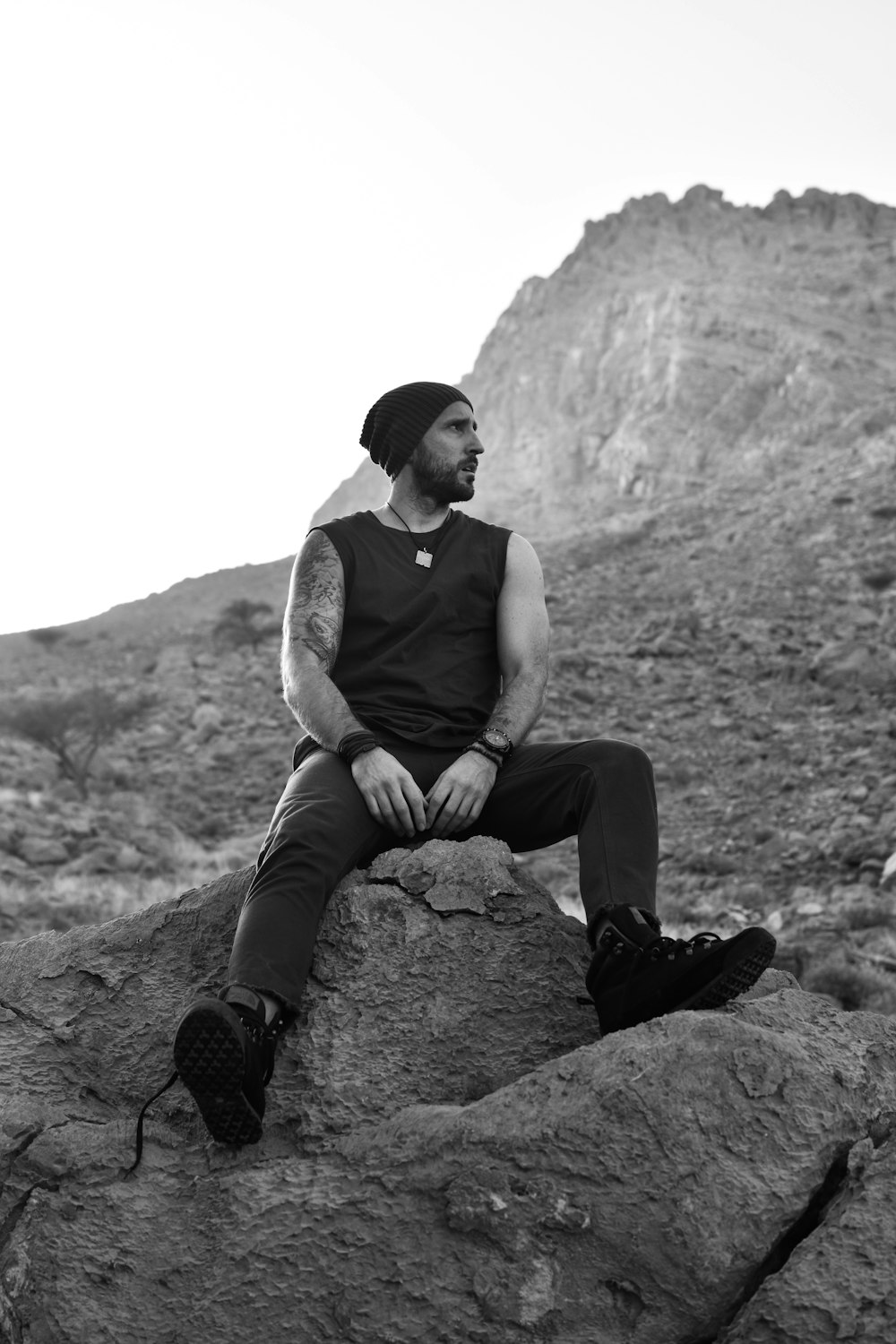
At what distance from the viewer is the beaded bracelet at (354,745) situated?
3.15m

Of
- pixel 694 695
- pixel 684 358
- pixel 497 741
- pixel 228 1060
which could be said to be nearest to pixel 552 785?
pixel 497 741

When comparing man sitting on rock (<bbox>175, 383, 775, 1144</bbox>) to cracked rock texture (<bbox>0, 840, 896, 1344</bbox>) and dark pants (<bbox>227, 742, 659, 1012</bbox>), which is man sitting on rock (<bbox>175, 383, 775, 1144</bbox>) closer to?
dark pants (<bbox>227, 742, 659, 1012</bbox>)

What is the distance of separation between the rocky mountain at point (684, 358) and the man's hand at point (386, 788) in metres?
31.8

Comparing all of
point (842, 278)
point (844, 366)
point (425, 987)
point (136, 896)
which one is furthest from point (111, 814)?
Result: point (842, 278)

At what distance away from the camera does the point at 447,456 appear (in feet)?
12.1

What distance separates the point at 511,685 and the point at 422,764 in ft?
1.28

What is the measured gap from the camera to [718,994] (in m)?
2.59

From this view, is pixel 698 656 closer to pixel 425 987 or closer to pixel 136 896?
pixel 136 896

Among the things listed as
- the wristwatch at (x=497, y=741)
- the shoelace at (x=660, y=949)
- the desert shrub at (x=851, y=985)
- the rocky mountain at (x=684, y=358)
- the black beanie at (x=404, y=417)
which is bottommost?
the desert shrub at (x=851, y=985)

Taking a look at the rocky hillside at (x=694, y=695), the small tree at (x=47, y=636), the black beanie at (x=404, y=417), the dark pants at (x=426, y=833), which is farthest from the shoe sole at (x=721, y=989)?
the small tree at (x=47, y=636)

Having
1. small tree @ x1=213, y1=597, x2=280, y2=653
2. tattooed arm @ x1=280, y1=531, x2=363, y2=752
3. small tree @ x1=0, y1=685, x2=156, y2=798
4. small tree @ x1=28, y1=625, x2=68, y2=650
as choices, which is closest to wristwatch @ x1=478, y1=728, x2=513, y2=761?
tattooed arm @ x1=280, y1=531, x2=363, y2=752

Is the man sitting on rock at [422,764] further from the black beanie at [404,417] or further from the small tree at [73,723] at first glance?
the small tree at [73,723]

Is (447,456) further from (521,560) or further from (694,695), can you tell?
(694,695)

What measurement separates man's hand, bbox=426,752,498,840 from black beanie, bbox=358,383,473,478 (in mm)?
1044
